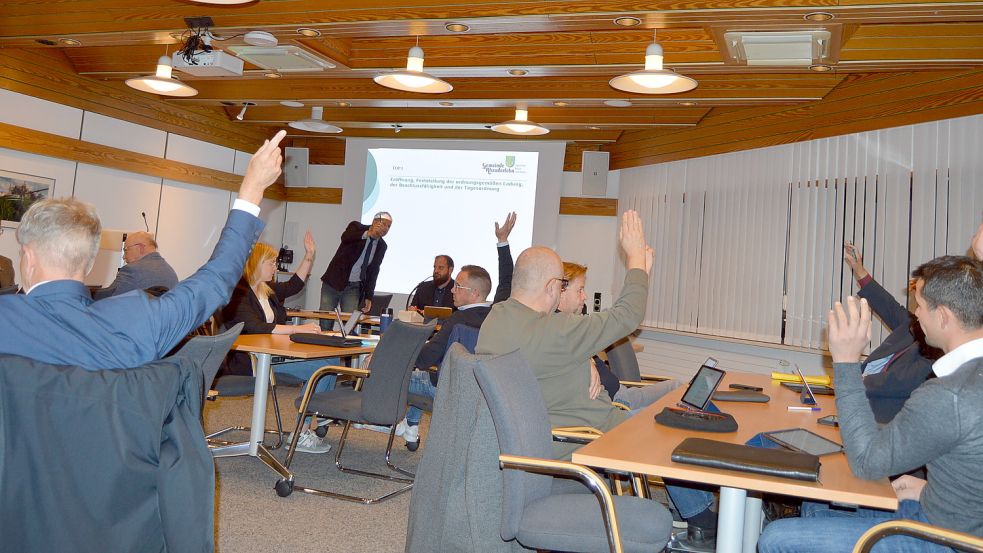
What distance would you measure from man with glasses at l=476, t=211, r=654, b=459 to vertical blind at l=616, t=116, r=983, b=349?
3.91 metres

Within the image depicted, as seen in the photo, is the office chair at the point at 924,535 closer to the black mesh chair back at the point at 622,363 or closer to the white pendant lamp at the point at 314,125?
the black mesh chair back at the point at 622,363

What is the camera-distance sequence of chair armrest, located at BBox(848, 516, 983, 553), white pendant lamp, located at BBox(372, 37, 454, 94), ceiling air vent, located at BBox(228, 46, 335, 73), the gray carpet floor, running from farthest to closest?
ceiling air vent, located at BBox(228, 46, 335, 73), white pendant lamp, located at BBox(372, 37, 454, 94), the gray carpet floor, chair armrest, located at BBox(848, 516, 983, 553)

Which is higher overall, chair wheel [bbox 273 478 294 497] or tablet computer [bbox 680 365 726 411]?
tablet computer [bbox 680 365 726 411]

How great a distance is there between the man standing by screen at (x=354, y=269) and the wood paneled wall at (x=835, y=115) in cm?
335

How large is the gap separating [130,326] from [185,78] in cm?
716

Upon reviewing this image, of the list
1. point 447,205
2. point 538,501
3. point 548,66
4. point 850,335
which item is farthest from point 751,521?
point 447,205

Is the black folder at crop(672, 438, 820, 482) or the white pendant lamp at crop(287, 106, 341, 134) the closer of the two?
the black folder at crop(672, 438, 820, 482)

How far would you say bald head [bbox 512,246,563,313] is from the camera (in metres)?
3.09

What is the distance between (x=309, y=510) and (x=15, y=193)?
572 centimetres

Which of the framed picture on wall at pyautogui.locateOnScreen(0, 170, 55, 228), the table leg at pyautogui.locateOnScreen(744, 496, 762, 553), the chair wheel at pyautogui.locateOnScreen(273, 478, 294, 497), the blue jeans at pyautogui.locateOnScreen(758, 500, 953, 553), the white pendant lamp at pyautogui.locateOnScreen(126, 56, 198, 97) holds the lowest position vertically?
the chair wheel at pyautogui.locateOnScreen(273, 478, 294, 497)

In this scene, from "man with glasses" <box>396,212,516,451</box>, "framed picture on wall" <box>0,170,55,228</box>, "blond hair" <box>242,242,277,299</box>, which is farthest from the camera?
"framed picture on wall" <box>0,170,55,228</box>

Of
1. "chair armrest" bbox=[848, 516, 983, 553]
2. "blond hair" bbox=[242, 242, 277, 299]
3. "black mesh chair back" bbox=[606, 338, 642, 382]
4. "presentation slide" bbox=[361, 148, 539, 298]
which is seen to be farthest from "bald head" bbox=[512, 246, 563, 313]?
"presentation slide" bbox=[361, 148, 539, 298]

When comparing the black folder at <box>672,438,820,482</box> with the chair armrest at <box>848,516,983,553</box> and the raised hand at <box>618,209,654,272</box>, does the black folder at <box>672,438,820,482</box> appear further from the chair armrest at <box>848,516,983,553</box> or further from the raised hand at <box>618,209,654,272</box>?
the raised hand at <box>618,209,654,272</box>

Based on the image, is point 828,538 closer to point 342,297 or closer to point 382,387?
point 382,387
